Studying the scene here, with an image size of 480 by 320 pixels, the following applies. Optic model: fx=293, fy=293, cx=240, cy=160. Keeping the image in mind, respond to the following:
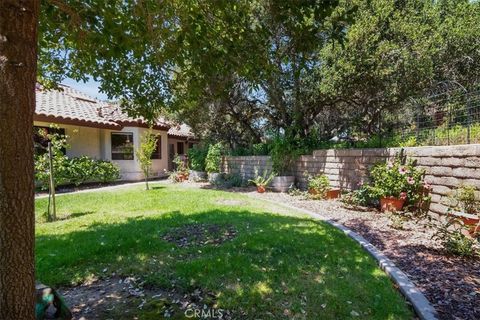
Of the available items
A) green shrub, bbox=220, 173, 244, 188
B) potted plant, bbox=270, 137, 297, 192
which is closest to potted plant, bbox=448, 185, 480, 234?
potted plant, bbox=270, 137, 297, 192

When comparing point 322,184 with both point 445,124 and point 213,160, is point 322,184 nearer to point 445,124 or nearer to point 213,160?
point 445,124

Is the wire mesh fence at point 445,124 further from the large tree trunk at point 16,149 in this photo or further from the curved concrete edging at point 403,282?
the large tree trunk at point 16,149

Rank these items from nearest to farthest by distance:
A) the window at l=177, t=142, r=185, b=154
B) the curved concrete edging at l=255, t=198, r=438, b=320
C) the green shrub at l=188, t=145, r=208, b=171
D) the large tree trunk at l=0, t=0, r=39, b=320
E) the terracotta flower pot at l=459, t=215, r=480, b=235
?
the large tree trunk at l=0, t=0, r=39, b=320 → the curved concrete edging at l=255, t=198, r=438, b=320 → the terracotta flower pot at l=459, t=215, r=480, b=235 → the green shrub at l=188, t=145, r=208, b=171 → the window at l=177, t=142, r=185, b=154

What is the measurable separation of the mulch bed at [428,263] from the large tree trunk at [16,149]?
352 cm

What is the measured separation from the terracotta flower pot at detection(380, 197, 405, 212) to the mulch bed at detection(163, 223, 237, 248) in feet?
12.5

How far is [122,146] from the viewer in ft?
51.8

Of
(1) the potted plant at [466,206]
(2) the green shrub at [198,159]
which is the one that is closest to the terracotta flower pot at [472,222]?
(1) the potted plant at [466,206]

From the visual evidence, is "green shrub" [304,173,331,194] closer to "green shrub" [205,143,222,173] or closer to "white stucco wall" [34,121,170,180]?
"green shrub" [205,143,222,173]

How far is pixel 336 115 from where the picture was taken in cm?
1360

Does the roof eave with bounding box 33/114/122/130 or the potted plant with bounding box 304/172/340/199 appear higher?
the roof eave with bounding box 33/114/122/130

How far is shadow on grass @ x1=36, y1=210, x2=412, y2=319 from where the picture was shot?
3.02 metres

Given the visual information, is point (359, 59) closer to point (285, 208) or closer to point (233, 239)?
point (285, 208)

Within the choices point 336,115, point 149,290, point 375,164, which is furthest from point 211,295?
point 336,115

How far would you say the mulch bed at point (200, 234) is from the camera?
4.94 meters
